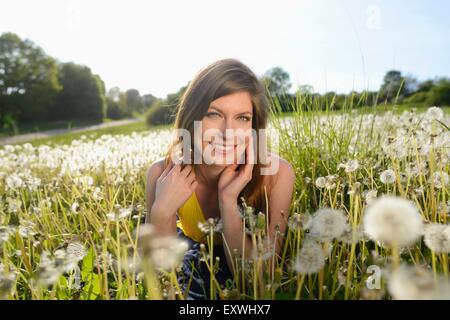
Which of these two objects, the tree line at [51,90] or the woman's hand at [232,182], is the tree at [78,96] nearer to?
the tree line at [51,90]

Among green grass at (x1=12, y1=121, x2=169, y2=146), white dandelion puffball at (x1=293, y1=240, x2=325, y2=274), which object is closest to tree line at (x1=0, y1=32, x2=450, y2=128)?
green grass at (x1=12, y1=121, x2=169, y2=146)

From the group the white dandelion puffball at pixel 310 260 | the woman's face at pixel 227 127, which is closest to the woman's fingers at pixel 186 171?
the woman's face at pixel 227 127

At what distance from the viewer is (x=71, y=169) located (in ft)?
15.1

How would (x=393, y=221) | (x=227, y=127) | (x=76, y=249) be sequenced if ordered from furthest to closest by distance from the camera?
(x=227, y=127), (x=76, y=249), (x=393, y=221)

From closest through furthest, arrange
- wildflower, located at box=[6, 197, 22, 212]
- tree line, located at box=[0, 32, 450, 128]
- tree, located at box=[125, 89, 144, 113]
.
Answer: wildflower, located at box=[6, 197, 22, 212] < tree line, located at box=[0, 32, 450, 128] < tree, located at box=[125, 89, 144, 113]

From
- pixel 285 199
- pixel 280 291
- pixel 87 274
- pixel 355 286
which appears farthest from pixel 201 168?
pixel 355 286

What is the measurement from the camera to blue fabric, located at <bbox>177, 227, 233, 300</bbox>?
2.12 meters

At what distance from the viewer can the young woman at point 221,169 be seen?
8.82ft

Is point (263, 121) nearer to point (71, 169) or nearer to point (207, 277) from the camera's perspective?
point (207, 277)

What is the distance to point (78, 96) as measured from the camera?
148 ft

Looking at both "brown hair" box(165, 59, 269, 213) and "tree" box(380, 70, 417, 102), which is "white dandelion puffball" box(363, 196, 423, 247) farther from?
"tree" box(380, 70, 417, 102)

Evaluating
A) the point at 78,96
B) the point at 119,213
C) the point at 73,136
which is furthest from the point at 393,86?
the point at 78,96

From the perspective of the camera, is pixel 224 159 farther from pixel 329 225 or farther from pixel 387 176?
pixel 329 225

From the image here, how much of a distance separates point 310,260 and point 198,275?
101cm
